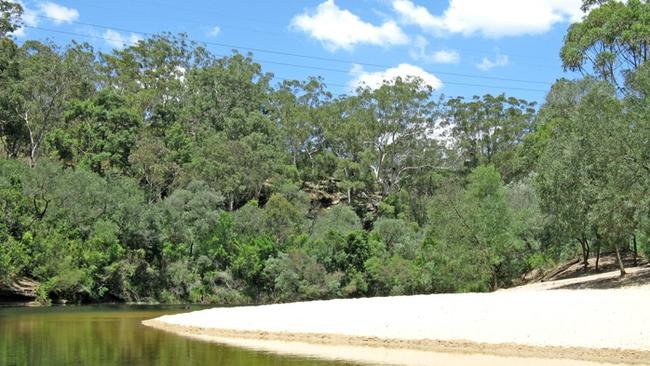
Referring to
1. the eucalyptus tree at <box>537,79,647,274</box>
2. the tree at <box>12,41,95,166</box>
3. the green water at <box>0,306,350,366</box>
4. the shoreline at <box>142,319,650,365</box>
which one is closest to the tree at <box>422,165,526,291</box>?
the eucalyptus tree at <box>537,79,647,274</box>

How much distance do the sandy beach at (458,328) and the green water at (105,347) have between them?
5.59 ft

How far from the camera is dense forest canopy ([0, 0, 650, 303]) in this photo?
35.2 meters

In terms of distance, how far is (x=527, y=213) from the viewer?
47906mm

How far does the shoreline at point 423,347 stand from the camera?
20156 mm

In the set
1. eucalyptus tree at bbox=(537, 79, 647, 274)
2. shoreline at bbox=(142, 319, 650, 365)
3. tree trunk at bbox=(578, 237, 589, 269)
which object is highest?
eucalyptus tree at bbox=(537, 79, 647, 274)

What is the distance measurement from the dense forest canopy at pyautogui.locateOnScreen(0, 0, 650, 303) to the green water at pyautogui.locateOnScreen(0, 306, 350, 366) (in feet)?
54.1

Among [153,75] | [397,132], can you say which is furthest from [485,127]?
[153,75]

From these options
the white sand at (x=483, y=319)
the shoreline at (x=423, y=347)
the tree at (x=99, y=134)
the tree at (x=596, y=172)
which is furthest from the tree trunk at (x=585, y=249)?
the tree at (x=99, y=134)

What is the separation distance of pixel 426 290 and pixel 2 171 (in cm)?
3431

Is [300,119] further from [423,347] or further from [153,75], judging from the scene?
[423,347]

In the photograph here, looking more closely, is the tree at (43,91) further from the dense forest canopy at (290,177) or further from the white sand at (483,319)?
the white sand at (483,319)

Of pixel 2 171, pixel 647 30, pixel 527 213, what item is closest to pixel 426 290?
pixel 527 213

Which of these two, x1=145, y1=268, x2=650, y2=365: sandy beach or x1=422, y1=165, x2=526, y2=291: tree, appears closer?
x1=145, y1=268, x2=650, y2=365: sandy beach

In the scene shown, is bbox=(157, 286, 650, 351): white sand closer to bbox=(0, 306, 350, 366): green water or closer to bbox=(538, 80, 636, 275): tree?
bbox=(538, 80, 636, 275): tree
